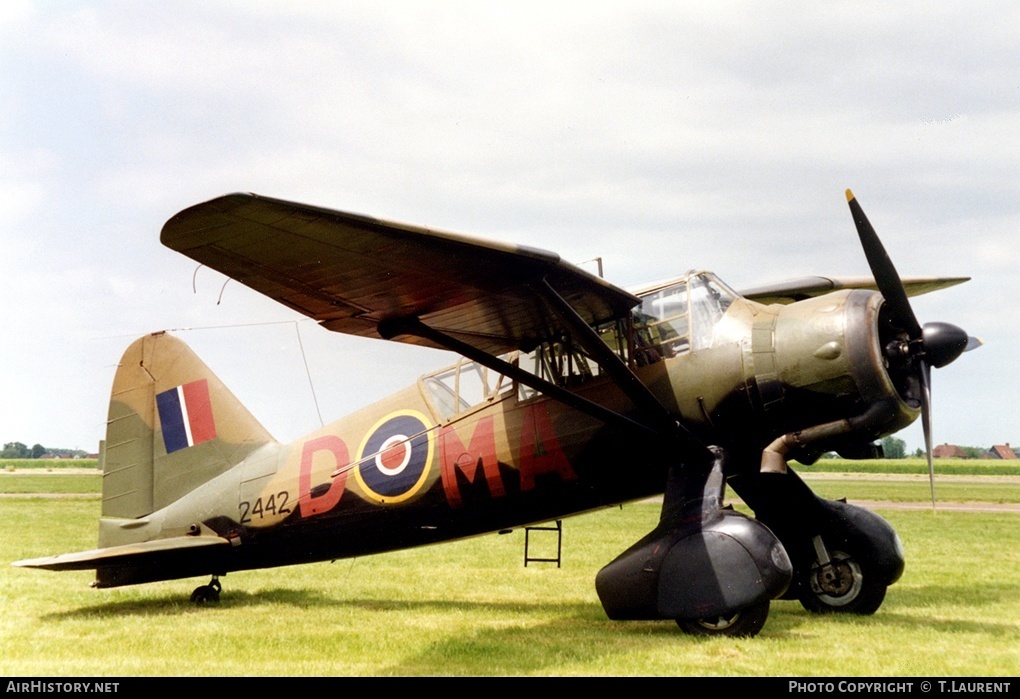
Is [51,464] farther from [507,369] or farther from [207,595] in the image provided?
[507,369]

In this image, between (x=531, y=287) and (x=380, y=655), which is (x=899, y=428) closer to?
(x=531, y=287)

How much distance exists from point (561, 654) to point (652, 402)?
2301 millimetres

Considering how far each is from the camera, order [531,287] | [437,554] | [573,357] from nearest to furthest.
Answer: [531,287] → [573,357] → [437,554]

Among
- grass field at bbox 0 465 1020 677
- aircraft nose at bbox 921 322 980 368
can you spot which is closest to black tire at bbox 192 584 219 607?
grass field at bbox 0 465 1020 677

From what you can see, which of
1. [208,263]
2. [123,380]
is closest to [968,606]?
[208,263]

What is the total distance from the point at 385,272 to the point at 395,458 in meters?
2.98

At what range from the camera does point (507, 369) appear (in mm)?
8750

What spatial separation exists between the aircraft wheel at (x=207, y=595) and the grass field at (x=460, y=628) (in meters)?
0.20

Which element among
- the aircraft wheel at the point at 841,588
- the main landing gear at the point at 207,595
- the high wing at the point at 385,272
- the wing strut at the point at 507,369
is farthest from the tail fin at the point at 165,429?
the aircraft wheel at the point at 841,588

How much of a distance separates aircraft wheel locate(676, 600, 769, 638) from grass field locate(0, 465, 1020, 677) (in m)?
0.15

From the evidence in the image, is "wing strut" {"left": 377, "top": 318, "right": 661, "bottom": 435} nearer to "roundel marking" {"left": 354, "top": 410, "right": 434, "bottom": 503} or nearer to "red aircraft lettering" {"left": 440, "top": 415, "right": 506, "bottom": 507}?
"red aircraft lettering" {"left": 440, "top": 415, "right": 506, "bottom": 507}

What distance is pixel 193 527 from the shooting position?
10.9 meters

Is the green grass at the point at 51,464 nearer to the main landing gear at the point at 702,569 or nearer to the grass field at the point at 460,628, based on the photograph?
the grass field at the point at 460,628
